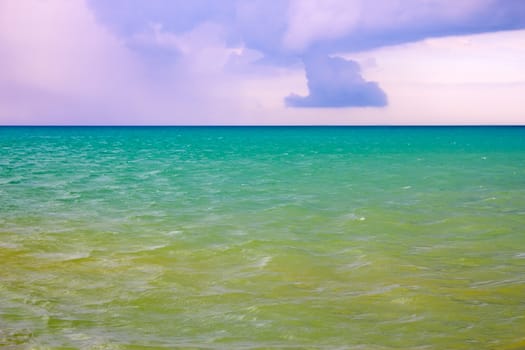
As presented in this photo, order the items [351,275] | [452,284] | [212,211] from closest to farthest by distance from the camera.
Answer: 1. [452,284]
2. [351,275]
3. [212,211]

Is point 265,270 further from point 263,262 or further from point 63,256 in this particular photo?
point 63,256

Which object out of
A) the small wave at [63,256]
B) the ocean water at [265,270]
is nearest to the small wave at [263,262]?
the ocean water at [265,270]

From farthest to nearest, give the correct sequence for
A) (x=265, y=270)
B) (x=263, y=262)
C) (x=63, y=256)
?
(x=63, y=256), (x=263, y=262), (x=265, y=270)

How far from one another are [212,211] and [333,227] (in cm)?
560

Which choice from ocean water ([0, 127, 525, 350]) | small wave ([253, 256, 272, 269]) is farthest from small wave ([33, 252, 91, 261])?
small wave ([253, 256, 272, 269])

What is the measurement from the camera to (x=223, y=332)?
29.8 ft

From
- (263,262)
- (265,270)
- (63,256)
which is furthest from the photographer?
(63,256)

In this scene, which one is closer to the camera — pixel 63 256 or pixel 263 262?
pixel 263 262

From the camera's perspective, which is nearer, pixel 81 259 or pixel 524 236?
pixel 81 259

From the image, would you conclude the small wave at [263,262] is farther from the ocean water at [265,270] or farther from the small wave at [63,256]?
the small wave at [63,256]

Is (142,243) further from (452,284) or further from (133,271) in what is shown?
(452,284)

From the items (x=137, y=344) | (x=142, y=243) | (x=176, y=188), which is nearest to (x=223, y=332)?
(x=137, y=344)

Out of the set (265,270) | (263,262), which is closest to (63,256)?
(263,262)

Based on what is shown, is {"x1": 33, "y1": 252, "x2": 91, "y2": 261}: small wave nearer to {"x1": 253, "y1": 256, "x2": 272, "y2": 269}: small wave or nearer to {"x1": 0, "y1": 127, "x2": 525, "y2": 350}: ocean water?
{"x1": 0, "y1": 127, "x2": 525, "y2": 350}: ocean water
